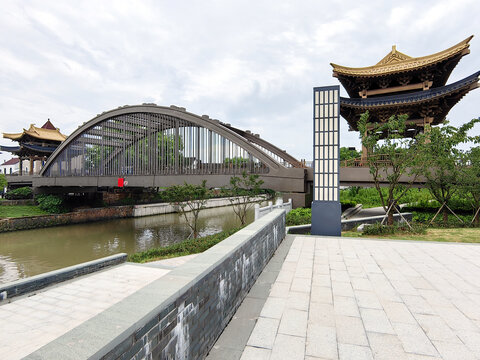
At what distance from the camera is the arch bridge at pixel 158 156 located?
17391mm

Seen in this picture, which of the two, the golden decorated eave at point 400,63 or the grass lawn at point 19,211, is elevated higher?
the golden decorated eave at point 400,63

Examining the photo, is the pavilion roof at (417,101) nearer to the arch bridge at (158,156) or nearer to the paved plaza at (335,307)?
the arch bridge at (158,156)

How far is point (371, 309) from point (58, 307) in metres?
6.07

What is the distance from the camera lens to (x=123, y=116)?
2770 centimetres

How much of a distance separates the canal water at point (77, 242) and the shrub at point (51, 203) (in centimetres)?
370

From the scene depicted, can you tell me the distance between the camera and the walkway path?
14.2 ft

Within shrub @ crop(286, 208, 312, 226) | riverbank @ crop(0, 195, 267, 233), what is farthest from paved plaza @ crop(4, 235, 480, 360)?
riverbank @ crop(0, 195, 267, 233)

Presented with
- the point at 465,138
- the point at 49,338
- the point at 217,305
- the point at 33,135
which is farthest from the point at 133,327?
the point at 33,135

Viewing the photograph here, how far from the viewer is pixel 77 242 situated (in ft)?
59.0

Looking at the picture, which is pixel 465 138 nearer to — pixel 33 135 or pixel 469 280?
pixel 469 280

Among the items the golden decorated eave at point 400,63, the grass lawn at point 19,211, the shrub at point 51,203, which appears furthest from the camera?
the shrub at point 51,203

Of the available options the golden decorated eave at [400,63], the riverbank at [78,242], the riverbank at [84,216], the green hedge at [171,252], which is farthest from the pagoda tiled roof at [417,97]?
the riverbank at [78,242]

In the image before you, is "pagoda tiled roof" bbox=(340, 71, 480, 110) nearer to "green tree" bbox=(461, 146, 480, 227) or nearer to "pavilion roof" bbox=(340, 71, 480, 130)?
"pavilion roof" bbox=(340, 71, 480, 130)

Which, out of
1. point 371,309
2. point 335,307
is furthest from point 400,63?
point 335,307
